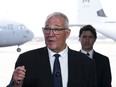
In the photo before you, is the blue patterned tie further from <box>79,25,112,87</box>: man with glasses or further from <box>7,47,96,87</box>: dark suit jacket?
<box>79,25,112,87</box>: man with glasses

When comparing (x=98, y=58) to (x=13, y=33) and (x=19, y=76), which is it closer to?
(x=19, y=76)

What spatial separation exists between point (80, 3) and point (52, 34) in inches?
1560

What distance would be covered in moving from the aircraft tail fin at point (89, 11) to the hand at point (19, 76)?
36.2 meters

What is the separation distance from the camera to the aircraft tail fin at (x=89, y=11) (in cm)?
3923

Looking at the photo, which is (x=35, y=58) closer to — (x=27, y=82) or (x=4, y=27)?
(x=27, y=82)

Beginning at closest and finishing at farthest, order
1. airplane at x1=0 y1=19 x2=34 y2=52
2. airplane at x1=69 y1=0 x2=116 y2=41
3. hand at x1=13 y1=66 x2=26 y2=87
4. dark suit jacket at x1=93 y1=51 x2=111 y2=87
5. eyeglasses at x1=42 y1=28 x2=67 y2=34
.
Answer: hand at x1=13 y1=66 x2=26 y2=87
eyeglasses at x1=42 y1=28 x2=67 y2=34
dark suit jacket at x1=93 y1=51 x2=111 y2=87
airplane at x1=0 y1=19 x2=34 y2=52
airplane at x1=69 y1=0 x2=116 y2=41

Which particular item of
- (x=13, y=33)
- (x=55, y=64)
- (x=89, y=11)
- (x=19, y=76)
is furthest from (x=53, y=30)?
(x=89, y=11)

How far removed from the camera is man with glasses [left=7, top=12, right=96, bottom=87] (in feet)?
8.22

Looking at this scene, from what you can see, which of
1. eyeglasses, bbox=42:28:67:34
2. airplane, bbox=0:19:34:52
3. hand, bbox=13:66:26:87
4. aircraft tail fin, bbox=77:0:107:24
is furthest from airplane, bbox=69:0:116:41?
hand, bbox=13:66:26:87

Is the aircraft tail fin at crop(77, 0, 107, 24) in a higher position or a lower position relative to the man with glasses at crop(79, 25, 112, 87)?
lower

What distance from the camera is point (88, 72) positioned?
2609 mm

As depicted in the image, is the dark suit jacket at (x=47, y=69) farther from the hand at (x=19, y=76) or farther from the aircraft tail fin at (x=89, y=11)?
the aircraft tail fin at (x=89, y=11)

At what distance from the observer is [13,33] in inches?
1137

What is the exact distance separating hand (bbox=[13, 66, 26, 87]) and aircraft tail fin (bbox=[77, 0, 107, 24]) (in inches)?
1426
